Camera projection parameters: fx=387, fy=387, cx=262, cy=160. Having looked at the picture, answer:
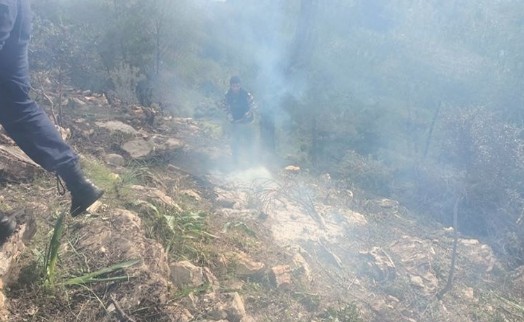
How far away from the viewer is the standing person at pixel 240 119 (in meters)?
6.58

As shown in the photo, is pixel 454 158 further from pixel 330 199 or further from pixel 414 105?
pixel 414 105

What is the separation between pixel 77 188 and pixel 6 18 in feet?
2.50

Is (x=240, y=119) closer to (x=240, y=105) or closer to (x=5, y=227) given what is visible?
(x=240, y=105)

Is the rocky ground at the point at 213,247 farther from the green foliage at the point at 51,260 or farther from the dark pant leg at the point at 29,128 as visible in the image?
the dark pant leg at the point at 29,128

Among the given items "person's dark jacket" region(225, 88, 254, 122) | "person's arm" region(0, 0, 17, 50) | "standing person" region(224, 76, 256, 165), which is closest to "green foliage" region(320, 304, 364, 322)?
"person's arm" region(0, 0, 17, 50)

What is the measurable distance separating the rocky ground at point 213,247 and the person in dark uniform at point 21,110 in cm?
27

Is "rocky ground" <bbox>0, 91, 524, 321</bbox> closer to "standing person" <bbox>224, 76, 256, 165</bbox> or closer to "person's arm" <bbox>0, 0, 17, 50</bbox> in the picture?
"standing person" <bbox>224, 76, 256, 165</bbox>

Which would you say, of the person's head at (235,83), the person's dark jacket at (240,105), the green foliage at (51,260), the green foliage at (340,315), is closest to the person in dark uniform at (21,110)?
the green foliage at (51,260)

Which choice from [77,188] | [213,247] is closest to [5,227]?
[77,188]

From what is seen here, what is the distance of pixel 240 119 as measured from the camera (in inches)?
260

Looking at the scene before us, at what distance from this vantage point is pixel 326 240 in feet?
14.1

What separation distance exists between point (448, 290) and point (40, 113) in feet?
13.0

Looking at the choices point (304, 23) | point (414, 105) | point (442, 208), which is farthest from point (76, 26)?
point (442, 208)

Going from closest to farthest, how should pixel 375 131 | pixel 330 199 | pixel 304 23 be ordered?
pixel 330 199 → pixel 375 131 → pixel 304 23
